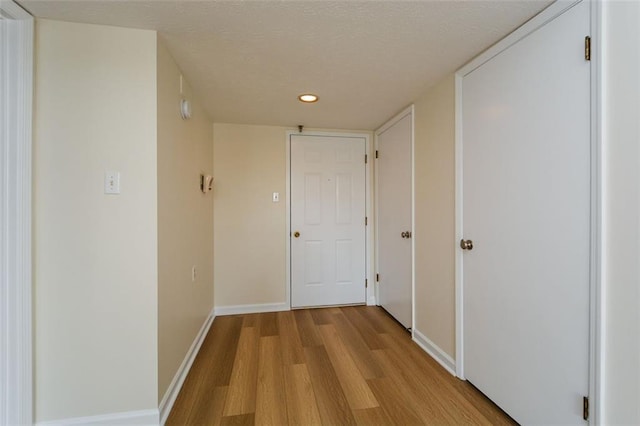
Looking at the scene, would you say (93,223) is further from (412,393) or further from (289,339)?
(412,393)

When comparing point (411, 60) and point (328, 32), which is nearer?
point (328, 32)

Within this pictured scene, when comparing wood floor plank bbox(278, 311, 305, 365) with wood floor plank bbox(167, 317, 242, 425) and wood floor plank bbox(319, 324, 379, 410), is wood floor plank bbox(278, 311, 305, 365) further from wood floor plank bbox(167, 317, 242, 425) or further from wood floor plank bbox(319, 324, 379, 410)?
wood floor plank bbox(167, 317, 242, 425)

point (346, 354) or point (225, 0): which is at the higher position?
point (225, 0)

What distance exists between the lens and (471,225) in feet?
5.71

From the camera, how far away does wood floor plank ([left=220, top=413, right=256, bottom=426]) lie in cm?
147

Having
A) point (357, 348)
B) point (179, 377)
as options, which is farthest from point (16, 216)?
point (357, 348)

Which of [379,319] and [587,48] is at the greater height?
[587,48]

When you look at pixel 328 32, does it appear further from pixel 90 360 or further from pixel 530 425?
pixel 530 425

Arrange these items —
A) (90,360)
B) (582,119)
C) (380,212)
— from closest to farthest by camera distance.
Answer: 1. (582,119)
2. (90,360)
3. (380,212)

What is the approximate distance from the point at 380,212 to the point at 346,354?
5.18ft

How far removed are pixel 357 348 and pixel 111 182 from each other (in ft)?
6.87

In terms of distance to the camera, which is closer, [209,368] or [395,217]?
[209,368]

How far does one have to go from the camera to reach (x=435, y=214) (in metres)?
2.10

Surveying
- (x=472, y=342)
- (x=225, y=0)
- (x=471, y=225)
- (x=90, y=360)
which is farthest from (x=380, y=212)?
(x=90, y=360)
